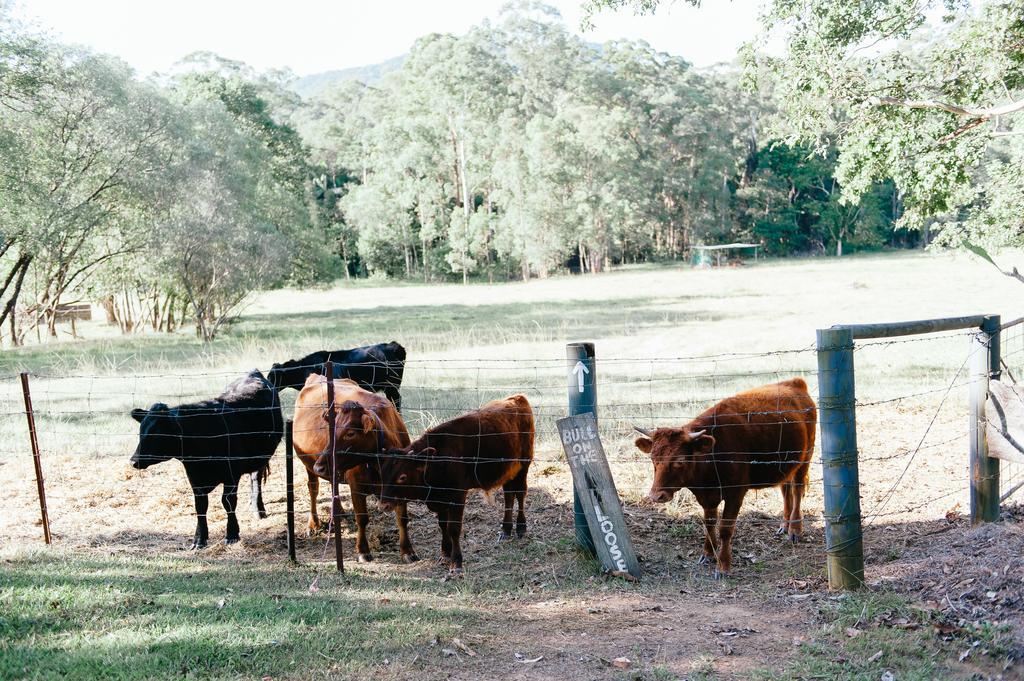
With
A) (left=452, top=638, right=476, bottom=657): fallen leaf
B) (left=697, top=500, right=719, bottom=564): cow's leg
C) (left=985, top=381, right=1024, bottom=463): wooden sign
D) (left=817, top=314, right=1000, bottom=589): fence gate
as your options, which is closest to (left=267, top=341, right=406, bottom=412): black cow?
(left=697, top=500, right=719, bottom=564): cow's leg

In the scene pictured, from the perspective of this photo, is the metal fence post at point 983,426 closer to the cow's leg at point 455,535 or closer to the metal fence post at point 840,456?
the metal fence post at point 840,456

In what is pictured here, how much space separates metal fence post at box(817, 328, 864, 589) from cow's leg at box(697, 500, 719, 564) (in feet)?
3.43

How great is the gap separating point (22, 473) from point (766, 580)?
832 cm

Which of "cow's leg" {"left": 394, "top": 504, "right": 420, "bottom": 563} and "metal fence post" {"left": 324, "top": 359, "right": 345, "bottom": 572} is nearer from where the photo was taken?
"metal fence post" {"left": 324, "top": 359, "right": 345, "bottom": 572}

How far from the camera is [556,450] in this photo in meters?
9.71

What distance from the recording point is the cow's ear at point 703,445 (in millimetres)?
5988

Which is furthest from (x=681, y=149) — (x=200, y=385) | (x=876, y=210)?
(x=200, y=385)

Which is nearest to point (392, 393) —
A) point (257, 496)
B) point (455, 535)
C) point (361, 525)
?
point (257, 496)

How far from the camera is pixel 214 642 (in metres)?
4.66

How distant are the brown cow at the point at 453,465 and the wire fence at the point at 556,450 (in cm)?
91

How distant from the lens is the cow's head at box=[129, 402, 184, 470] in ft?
23.6

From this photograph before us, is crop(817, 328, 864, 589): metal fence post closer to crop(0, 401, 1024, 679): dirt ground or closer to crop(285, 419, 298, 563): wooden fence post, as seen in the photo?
crop(0, 401, 1024, 679): dirt ground

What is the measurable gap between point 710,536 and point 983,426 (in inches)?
86.5

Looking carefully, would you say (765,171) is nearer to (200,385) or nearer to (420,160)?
(420,160)
